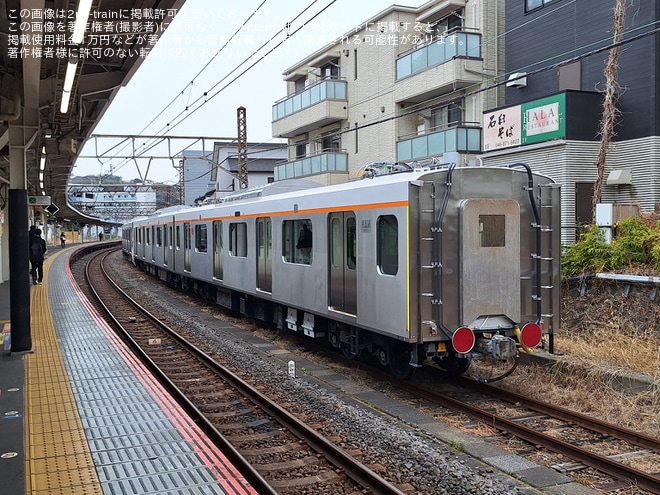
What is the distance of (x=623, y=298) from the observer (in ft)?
33.4

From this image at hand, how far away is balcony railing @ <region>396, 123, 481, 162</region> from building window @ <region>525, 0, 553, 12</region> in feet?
10.9

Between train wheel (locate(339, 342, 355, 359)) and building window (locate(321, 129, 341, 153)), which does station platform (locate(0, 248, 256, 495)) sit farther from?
building window (locate(321, 129, 341, 153))

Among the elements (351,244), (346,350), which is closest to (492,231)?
(351,244)

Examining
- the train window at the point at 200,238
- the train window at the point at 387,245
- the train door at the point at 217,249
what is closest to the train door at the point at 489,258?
the train window at the point at 387,245

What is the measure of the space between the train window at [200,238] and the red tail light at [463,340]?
10812 mm

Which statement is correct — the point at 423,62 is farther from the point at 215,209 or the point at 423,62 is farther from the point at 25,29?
the point at 25,29

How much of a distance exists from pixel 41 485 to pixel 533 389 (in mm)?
5880

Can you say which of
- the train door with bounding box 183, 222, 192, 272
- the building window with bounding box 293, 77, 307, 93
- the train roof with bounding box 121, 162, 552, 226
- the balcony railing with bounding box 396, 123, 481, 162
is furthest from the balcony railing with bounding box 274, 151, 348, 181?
the train roof with bounding box 121, 162, 552, 226

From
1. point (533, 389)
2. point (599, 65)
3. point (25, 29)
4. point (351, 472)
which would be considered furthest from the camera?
point (599, 65)

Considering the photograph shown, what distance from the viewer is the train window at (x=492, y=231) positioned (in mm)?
7324

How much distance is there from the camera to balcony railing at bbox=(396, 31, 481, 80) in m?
17.5

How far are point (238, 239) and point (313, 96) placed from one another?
39.3ft

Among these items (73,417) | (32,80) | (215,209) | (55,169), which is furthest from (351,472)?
(55,169)

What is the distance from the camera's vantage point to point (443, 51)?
17938mm
